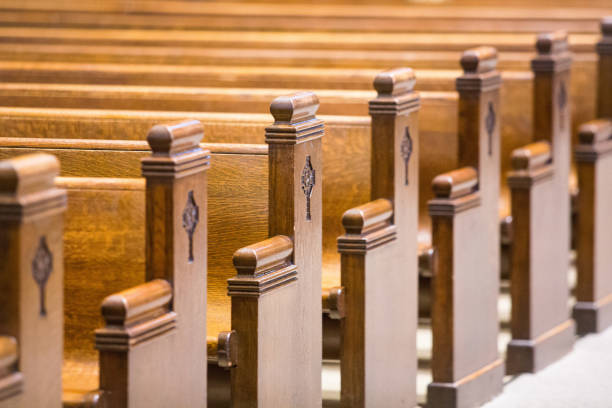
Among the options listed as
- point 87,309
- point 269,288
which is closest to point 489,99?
point 269,288

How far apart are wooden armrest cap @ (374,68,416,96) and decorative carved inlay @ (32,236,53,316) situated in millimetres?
1351

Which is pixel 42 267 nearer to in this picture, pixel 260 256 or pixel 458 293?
pixel 260 256

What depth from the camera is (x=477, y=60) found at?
12.5ft

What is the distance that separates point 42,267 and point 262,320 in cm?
75

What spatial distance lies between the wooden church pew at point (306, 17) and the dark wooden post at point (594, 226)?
930 mm

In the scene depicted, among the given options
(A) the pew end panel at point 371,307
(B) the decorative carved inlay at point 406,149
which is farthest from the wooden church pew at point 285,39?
(A) the pew end panel at point 371,307

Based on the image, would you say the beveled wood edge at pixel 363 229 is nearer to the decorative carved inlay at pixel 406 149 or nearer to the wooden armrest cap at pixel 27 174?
the decorative carved inlay at pixel 406 149

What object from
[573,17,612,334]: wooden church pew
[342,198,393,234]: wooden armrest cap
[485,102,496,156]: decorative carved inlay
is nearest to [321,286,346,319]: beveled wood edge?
[342,198,393,234]: wooden armrest cap

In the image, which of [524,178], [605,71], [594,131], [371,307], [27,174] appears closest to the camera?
[27,174]

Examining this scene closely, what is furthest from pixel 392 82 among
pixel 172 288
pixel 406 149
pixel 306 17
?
pixel 306 17

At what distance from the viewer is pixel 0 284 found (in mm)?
2215

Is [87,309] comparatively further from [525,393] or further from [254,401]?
[525,393]

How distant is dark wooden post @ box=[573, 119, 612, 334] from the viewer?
15.0 feet

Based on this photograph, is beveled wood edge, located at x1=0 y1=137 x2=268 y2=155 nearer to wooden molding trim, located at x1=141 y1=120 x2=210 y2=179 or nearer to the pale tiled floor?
wooden molding trim, located at x1=141 y1=120 x2=210 y2=179
